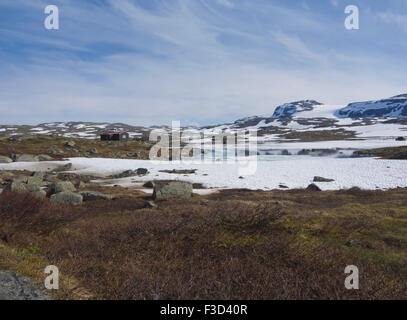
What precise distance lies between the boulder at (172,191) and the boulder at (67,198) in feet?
16.9

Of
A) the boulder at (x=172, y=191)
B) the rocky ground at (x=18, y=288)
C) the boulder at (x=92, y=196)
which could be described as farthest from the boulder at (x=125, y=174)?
the rocky ground at (x=18, y=288)

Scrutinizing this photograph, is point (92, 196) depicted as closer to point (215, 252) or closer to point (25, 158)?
point (215, 252)

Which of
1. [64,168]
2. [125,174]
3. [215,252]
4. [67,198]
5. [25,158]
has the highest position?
[25,158]

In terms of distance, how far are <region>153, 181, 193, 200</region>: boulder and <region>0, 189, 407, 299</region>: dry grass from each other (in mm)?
7013

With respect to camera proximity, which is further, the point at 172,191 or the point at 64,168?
the point at 64,168

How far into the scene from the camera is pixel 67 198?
54.5 ft

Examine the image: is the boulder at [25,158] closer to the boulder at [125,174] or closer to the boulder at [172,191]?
the boulder at [125,174]

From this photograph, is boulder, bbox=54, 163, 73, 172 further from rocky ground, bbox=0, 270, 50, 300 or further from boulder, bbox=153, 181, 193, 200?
rocky ground, bbox=0, 270, 50, 300

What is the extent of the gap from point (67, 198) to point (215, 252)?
1246 centimetres

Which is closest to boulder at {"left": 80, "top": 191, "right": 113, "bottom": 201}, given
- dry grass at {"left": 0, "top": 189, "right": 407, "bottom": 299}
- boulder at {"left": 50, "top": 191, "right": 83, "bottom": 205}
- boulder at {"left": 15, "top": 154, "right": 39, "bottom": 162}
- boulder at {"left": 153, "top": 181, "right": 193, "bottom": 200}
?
boulder at {"left": 50, "top": 191, "right": 83, "bottom": 205}

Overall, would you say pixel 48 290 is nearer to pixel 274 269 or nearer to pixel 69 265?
pixel 69 265

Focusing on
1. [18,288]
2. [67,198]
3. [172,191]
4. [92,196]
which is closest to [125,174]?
[172,191]

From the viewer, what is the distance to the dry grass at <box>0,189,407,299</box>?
18.6 feet
